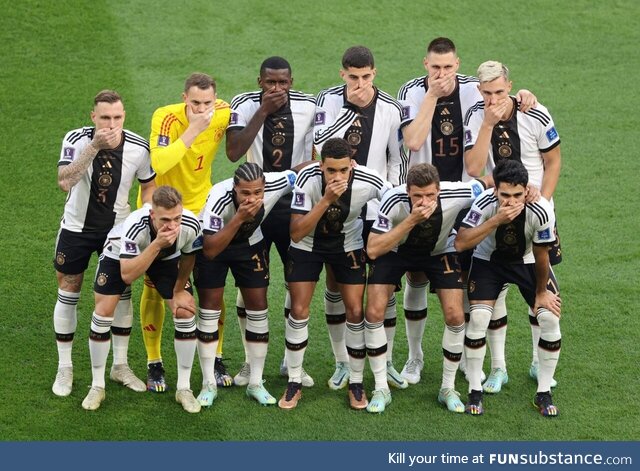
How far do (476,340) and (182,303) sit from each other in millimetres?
2176

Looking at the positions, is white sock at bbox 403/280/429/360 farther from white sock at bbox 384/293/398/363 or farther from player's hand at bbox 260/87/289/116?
player's hand at bbox 260/87/289/116

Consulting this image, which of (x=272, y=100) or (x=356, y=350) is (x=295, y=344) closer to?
(x=356, y=350)

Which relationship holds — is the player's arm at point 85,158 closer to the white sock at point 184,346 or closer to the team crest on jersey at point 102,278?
the team crest on jersey at point 102,278

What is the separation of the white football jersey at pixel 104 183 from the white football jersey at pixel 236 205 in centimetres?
65

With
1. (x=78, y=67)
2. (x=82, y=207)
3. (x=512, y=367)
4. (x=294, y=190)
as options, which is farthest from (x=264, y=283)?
(x=78, y=67)

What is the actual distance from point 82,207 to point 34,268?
2.21 metres

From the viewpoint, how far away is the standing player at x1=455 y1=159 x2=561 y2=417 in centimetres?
884

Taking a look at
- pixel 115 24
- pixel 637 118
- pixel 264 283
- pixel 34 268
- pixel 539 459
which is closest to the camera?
pixel 539 459

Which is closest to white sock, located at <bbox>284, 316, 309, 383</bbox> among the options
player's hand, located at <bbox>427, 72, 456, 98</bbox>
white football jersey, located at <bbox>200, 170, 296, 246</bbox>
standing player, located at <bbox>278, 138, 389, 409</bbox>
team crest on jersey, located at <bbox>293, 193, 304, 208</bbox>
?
standing player, located at <bbox>278, 138, 389, 409</bbox>

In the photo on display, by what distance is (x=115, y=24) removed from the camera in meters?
15.9

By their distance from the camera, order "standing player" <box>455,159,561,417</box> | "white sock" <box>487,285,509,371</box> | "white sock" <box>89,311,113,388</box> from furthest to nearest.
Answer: "white sock" <box>487,285,509,371</box>
"white sock" <box>89,311,113,388</box>
"standing player" <box>455,159,561,417</box>

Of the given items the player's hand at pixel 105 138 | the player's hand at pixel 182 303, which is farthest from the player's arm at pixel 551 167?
the player's hand at pixel 105 138

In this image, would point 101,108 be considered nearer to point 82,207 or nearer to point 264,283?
point 82,207

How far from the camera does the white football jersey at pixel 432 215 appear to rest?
9.10 m
